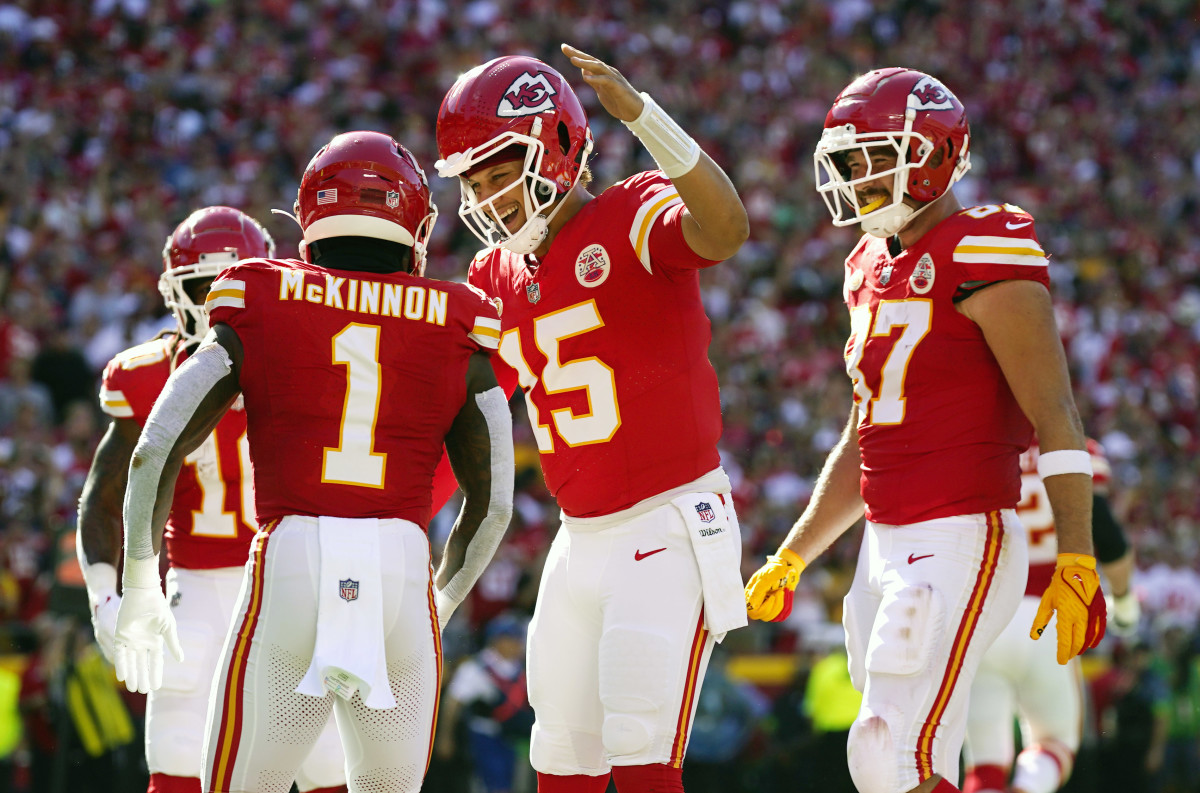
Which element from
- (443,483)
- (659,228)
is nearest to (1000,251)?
(659,228)

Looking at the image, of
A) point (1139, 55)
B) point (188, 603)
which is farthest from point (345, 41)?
point (188, 603)

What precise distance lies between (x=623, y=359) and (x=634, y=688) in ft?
2.63

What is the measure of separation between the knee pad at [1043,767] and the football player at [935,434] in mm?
2216

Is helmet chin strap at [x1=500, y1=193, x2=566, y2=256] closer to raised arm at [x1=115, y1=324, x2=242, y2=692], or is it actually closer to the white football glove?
raised arm at [x1=115, y1=324, x2=242, y2=692]

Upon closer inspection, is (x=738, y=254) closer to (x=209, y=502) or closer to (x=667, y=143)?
(x=209, y=502)

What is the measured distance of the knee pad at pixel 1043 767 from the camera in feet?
18.4

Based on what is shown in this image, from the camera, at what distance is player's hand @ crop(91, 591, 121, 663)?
12.7ft

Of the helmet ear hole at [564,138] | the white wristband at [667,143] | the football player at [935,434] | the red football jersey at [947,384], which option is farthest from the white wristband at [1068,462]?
the helmet ear hole at [564,138]

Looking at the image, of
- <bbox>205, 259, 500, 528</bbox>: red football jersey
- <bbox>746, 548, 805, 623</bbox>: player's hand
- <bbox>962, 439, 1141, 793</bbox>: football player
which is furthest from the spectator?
<bbox>205, 259, 500, 528</bbox>: red football jersey

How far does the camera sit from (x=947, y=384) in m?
3.61

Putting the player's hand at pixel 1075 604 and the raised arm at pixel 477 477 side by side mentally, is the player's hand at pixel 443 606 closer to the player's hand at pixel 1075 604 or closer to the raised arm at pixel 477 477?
the raised arm at pixel 477 477

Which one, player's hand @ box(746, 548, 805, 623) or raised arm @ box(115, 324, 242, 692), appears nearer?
raised arm @ box(115, 324, 242, 692)

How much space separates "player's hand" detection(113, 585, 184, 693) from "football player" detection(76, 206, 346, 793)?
1.78 ft

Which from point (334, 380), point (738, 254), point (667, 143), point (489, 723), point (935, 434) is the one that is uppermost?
point (738, 254)
